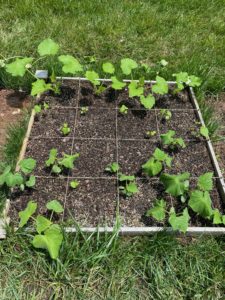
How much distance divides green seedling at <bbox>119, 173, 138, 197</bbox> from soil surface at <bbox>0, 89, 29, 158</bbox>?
109 cm

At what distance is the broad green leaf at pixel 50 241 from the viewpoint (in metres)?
2.00

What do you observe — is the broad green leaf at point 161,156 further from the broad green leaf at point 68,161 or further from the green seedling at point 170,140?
the broad green leaf at point 68,161

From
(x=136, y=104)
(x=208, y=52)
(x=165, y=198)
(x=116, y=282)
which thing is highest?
(x=208, y=52)

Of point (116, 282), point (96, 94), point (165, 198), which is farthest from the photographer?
point (96, 94)

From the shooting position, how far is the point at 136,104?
299 centimetres

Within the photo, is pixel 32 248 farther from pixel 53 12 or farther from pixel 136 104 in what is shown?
pixel 53 12

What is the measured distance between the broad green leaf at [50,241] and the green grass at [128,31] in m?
1.92

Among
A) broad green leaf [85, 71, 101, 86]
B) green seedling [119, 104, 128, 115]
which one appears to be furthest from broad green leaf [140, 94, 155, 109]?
broad green leaf [85, 71, 101, 86]

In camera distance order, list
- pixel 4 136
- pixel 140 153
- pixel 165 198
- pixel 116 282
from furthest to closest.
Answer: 1. pixel 4 136
2. pixel 140 153
3. pixel 165 198
4. pixel 116 282

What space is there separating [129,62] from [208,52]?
3.72ft

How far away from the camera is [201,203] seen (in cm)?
222

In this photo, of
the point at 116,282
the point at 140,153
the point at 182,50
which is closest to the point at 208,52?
the point at 182,50

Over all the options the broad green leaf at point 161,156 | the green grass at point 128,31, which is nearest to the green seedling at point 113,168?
the broad green leaf at point 161,156

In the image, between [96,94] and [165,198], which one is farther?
[96,94]
